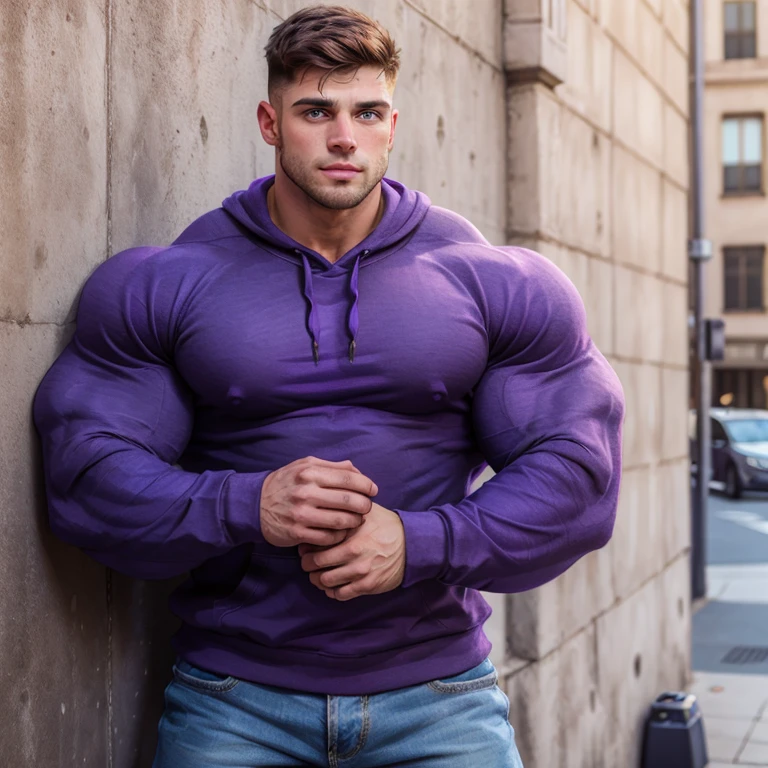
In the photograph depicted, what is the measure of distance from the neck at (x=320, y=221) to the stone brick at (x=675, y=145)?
18.1 feet

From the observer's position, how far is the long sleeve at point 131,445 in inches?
94.0

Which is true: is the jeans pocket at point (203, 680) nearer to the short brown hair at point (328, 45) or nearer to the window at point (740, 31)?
the short brown hair at point (328, 45)

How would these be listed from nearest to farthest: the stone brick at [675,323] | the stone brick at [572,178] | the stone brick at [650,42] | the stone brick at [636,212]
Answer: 1. the stone brick at [572,178]
2. the stone brick at [636,212]
3. the stone brick at [650,42]
4. the stone brick at [675,323]

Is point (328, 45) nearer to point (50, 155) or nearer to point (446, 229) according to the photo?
point (446, 229)

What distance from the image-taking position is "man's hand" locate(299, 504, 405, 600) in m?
2.34

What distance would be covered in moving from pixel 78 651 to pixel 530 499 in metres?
1.00

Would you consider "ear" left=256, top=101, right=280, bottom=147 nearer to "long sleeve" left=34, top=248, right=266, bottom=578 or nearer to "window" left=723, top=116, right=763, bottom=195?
"long sleeve" left=34, top=248, right=266, bottom=578

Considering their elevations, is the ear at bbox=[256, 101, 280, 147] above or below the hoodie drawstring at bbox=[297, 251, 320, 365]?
above

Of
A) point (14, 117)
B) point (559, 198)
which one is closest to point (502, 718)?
point (14, 117)

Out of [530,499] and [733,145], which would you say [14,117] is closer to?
[530,499]

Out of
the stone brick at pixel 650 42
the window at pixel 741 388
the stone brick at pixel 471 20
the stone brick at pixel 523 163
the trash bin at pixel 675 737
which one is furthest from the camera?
the window at pixel 741 388

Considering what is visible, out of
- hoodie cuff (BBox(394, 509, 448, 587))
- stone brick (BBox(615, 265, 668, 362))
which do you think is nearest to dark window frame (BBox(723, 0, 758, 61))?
stone brick (BBox(615, 265, 668, 362))

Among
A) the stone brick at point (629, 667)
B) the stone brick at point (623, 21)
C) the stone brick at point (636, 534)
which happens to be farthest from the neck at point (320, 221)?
the stone brick at point (623, 21)

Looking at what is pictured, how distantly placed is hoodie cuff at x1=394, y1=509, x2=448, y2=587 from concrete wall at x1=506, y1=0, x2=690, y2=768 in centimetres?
263
